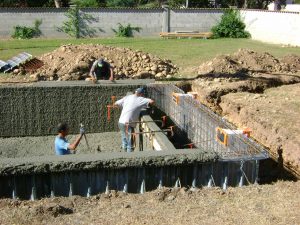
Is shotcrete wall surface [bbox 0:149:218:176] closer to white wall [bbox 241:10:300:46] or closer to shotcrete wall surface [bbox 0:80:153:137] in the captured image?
shotcrete wall surface [bbox 0:80:153:137]

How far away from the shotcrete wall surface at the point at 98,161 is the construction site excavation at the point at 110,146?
13 millimetres

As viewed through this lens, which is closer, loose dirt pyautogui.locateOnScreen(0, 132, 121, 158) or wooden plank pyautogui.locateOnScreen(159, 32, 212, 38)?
loose dirt pyautogui.locateOnScreen(0, 132, 121, 158)

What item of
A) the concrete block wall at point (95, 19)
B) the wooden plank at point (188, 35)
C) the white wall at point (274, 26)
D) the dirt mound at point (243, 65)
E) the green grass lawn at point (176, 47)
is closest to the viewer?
the dirt mound at point (243, 65)

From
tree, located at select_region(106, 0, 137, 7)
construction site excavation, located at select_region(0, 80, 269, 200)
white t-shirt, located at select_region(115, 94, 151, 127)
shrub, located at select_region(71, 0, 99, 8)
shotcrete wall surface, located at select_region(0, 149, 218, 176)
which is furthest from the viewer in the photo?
tree, located at select_region(106, 0, 137, 7)

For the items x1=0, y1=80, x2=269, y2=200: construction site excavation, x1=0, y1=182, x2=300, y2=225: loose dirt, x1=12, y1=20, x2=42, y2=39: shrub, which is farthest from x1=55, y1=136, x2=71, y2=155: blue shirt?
x1=12, y1=20, x2=42, y2=39: shrub

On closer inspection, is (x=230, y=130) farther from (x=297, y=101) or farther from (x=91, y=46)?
(x=91, y=46)

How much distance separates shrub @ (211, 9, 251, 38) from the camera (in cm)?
2578

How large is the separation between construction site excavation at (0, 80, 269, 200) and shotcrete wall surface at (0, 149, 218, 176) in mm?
13

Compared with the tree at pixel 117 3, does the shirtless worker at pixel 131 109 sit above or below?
below

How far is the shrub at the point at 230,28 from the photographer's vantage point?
2578 cm

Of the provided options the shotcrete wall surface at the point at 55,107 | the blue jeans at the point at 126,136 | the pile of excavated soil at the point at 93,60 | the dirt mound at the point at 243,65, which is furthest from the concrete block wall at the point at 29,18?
the blue jeans at the point at 126,136

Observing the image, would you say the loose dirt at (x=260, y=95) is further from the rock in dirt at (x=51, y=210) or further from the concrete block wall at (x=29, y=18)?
the concrete block wall at (x=29, y=18)

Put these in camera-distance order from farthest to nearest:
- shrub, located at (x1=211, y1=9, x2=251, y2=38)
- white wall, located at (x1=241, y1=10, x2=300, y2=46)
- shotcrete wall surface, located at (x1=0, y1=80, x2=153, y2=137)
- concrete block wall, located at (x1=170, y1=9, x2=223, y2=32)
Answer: concrete block wall, located at (x1=170, y1=9, x2=223, y2=32) → shrub, located at (x1=211, y1=9, x2=251, y2=38) → white wall, located at (x1=241, y1=10, x2=300, y2=46) → shotcrete wall surface, located at (x1=0, y1=80, x2=153, y2=137)

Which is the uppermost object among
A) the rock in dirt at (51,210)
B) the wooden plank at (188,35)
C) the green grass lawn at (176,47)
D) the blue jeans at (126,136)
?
the wooden plank at (188,35)
